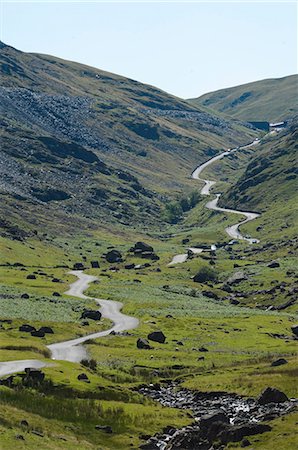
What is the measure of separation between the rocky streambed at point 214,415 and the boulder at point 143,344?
25.3m

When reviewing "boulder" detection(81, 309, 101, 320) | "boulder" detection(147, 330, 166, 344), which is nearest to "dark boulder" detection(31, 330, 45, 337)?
"boulder" detection(147, 330, 166, 344)

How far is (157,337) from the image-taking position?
132m

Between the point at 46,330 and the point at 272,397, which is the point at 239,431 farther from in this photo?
the point at 46,330

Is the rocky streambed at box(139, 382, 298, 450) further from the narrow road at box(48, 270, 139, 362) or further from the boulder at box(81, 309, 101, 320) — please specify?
the boulder at box(81, 309, 101, 320)

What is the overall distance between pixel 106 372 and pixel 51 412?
2838 centimetres

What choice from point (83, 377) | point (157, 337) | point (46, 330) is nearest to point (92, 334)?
point (46, 330)

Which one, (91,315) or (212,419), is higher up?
(212,419)

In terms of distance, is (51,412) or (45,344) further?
(45,344)

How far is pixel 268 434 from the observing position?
6669 centimetres

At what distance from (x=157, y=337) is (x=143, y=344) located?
7807mm

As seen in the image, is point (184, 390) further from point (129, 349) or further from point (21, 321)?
point (21, 321)

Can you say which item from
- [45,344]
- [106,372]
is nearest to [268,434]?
[106,372]

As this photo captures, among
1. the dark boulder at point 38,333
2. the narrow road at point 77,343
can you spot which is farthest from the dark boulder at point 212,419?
the dark boulder at point 38,333

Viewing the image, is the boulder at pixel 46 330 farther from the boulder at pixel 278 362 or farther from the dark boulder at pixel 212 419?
the dark boulder at pixel 212 419
